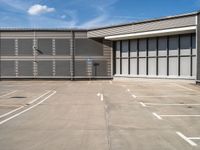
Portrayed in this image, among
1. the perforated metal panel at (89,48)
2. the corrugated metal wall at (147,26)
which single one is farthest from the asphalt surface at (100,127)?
the perforated metal panel at (89,48)

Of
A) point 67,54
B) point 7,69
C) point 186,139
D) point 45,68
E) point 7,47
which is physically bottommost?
point 186,139

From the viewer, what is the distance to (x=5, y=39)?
35094 mm

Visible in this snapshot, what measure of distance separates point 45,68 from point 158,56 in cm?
1340

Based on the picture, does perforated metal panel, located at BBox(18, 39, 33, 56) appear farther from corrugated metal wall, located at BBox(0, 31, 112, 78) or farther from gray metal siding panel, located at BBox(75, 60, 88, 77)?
gray metal siding panel, located at BBox(75, 60, 88, 77)

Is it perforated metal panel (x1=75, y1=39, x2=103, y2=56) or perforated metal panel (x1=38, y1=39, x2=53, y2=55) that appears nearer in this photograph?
perforated metal panel (x1=75, y1=39, x2=103, y2=56)

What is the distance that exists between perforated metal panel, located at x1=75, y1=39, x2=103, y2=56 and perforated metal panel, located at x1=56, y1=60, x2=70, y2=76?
195 centimetres

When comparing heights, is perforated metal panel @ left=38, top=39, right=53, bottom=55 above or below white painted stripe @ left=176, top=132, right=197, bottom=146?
above

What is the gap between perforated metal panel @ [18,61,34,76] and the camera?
116 ft

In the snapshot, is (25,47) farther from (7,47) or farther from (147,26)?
(147,26)

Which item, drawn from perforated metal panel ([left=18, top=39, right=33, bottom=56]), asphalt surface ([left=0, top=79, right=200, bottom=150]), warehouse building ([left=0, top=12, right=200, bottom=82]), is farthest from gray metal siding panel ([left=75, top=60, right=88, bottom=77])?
asphalt surface ([left=0, top=79, right=200, bottom=150])

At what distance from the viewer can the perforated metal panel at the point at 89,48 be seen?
34.8 meters

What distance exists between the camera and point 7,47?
35.1 meters

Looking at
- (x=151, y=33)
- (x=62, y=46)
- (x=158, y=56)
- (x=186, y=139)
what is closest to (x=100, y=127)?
(x=186, y=139)

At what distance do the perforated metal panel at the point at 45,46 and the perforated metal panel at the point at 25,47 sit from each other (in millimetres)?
1102
